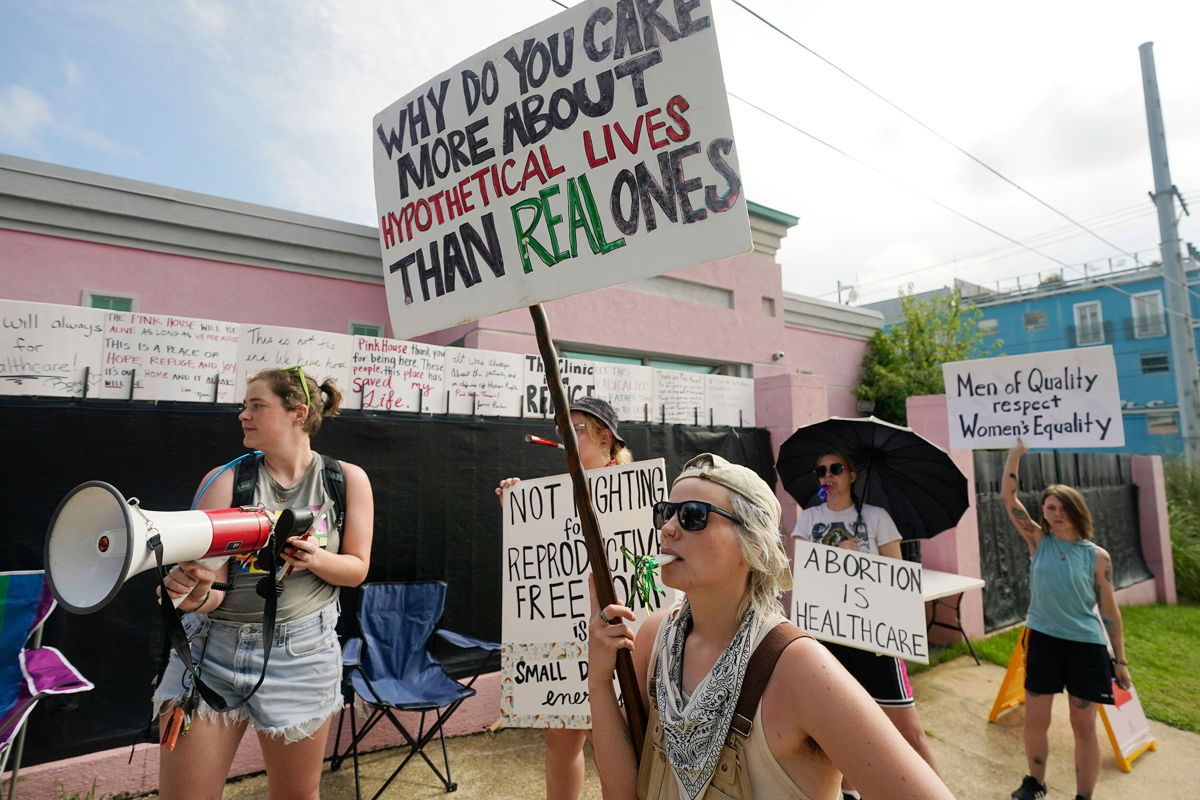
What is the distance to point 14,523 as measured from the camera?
320 centimetres

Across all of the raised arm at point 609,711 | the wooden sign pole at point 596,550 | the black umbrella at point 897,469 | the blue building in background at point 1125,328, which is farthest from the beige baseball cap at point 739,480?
the blue building in background at point 1125,328

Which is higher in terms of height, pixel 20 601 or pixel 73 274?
pixel 73 274

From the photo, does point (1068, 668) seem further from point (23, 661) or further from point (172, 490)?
point (23, 661)

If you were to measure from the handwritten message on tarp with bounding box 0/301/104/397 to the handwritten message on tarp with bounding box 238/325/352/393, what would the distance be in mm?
729

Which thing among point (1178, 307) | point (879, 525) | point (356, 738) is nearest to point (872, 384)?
point (1178, 307)

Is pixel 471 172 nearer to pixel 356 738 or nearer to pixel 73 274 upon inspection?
pixel 356 738

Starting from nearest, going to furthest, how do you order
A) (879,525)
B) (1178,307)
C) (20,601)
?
(20,601)
(879,525)
(1178,307)

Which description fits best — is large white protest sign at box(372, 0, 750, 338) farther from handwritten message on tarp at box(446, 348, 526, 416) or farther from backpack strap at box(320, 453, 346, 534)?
handwritten message on tarp at box(446, 348, 526, 416)

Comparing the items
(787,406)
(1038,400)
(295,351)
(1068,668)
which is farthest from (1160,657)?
(295,351)

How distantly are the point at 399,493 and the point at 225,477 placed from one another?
2233 millimetres

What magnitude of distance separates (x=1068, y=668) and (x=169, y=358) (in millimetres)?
5649

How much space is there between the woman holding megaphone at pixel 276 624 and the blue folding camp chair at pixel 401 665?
1.54 metres

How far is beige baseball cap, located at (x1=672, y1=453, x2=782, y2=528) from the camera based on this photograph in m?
1.53

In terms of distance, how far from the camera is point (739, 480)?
1550mm
